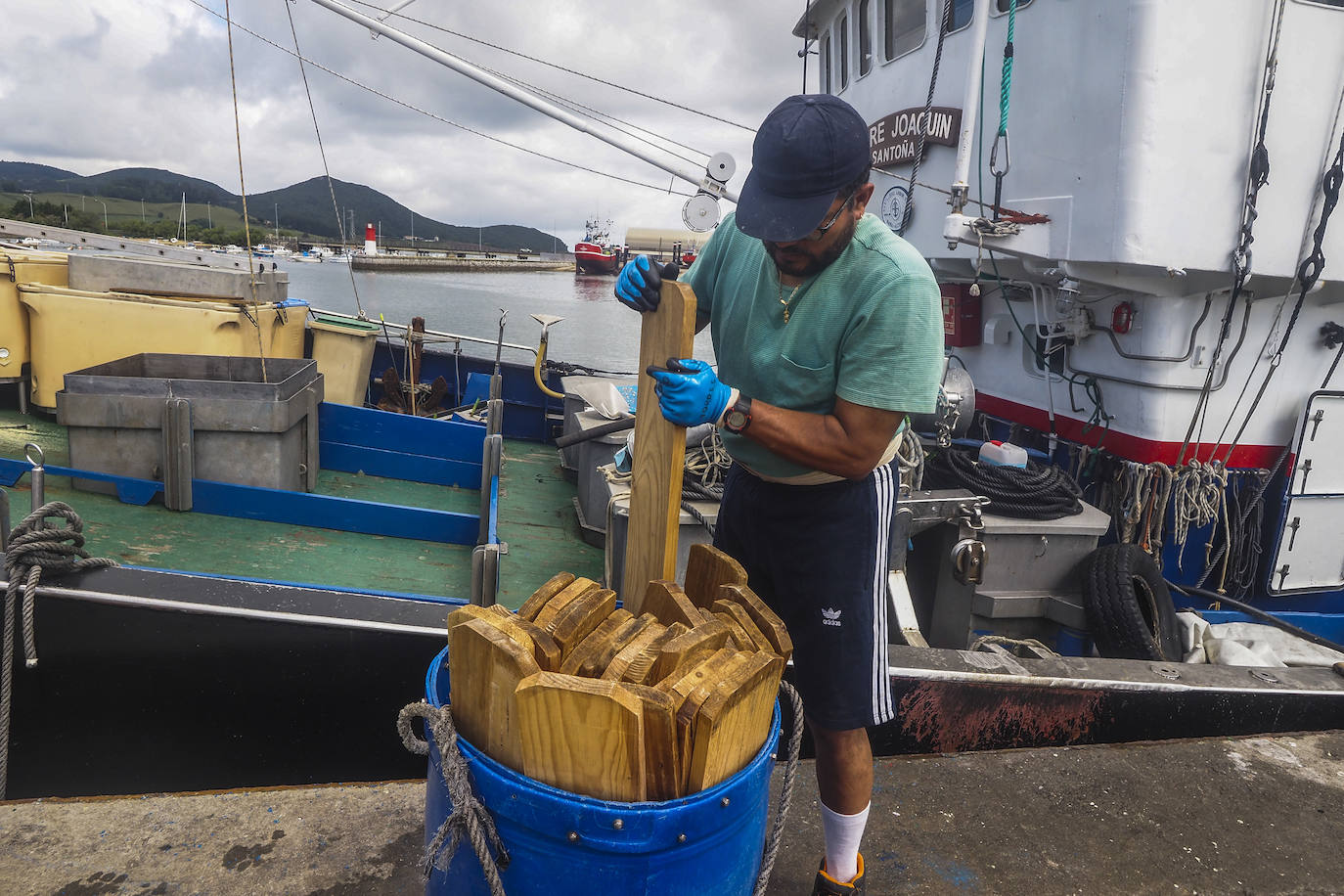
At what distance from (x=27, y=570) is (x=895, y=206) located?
608 cm

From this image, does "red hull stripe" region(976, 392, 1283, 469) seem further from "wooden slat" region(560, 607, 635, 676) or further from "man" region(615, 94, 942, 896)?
"wooden slat" region(560, 607, 635, 676)

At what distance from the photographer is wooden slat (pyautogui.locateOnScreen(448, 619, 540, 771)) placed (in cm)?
125

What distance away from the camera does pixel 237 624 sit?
8.38ft

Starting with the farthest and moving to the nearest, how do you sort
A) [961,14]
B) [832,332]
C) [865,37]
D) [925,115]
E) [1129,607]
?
1. [865,37]
2. [925,115]
3. [961,14]
4. [1129,607]
5. [832,332]

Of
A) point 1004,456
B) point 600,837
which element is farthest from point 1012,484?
point 600,837

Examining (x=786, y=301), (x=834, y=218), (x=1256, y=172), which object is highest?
(x=1256, y=172)

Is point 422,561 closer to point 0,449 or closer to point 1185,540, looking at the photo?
point 0,449

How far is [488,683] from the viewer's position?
1.29 m

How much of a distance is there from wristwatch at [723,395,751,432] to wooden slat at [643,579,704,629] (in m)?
0.35

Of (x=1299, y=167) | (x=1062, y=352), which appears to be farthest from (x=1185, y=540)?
(x=1299, y=167)

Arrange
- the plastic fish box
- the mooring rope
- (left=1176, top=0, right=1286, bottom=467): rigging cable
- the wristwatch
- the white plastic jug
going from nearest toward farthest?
the mooring rope, the wristwatch, the plastic fish box, (left=1176, top=0, right=1286, bottom=467): rigging cable, the white plastic jug

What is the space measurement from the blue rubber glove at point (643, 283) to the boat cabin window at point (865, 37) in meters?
6.20

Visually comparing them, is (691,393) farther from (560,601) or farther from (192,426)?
(192,426)

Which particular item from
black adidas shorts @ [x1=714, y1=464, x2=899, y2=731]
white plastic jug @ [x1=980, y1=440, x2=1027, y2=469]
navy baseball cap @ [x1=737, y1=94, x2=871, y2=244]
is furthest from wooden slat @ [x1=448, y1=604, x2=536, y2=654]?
white plastic jug @ [x1=980, y1=440, x2=1027, y2=469]
